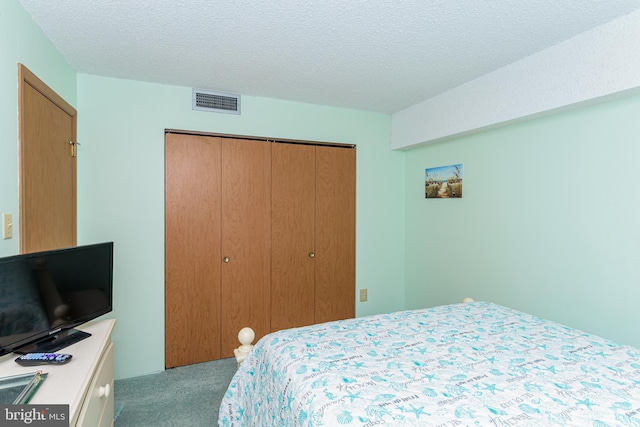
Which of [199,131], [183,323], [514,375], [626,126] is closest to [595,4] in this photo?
[626,126]

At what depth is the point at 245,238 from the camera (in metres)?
3.13

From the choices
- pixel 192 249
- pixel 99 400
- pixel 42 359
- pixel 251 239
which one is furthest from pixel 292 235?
pixel 42 359

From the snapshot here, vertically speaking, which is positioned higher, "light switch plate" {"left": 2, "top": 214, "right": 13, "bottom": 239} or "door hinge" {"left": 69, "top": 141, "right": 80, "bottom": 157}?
"door hinge" {"left": 69, "top": 141, "right": 80, "bottom": 157}

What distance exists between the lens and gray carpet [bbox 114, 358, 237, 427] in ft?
7.20

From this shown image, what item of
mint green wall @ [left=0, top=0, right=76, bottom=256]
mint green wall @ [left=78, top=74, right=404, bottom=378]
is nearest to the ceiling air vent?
mint green wall @ [left=78, top=74, right=404, bottom=378]

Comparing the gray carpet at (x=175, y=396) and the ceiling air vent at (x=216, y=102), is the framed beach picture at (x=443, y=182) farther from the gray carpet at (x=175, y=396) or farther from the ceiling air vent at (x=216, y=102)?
the gray carpet at (x=175, y=396)

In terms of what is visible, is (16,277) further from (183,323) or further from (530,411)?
(530,411)

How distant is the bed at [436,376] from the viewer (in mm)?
1134

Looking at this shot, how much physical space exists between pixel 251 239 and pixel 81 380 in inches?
77.6

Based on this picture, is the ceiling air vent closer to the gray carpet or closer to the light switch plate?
the light switch plate

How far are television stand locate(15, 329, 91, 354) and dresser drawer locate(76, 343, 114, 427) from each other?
152 millimetres

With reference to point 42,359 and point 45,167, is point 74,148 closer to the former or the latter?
point 45,167

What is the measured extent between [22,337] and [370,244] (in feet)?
9.47

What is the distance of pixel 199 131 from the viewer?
115 inches
